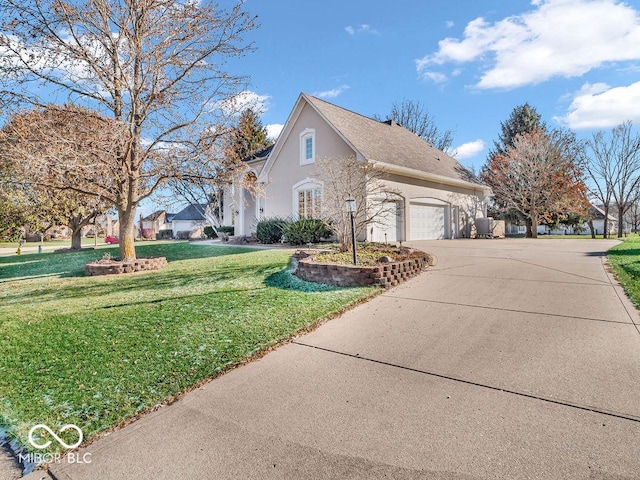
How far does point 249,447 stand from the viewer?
2.40 meters

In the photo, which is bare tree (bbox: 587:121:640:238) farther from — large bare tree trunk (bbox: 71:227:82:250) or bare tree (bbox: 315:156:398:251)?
large bare tree trunk (bbox: 71:227:82:250)

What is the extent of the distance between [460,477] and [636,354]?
2.85 m

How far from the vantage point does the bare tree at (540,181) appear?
23.1 metres

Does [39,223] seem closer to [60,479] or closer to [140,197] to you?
[140,197]

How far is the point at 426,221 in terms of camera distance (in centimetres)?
1828

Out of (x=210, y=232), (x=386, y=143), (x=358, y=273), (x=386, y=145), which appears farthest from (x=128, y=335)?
(x=210, y=232)

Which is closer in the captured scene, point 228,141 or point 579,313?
point 579,313

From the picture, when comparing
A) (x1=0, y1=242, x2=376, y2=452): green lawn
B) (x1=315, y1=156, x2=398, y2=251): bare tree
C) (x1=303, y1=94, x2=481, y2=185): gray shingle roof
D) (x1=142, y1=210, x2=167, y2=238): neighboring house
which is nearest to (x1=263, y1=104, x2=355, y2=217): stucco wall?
(x1=303, y1=94, x2=481, y2=185): gray shingle roof

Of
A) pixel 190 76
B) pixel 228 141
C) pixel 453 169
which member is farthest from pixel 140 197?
pixel 453 169

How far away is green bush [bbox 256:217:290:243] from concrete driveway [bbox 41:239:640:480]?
502 inches

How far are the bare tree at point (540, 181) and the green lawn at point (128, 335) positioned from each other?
71.3 ft

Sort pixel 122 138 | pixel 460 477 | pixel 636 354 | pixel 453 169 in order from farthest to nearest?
pixel 453 169
pixel 122 138
pixel 636 354
pixel 460 477

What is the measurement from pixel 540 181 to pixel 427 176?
1066cm

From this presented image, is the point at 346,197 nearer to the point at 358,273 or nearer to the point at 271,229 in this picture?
the point at 358,273
